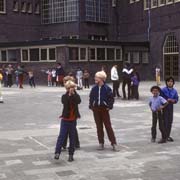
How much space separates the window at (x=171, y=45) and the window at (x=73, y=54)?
383 inches

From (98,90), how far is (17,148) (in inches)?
78.9

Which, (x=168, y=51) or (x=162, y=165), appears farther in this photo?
(x=168, y=51)

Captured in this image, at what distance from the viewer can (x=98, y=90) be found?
9594 mm

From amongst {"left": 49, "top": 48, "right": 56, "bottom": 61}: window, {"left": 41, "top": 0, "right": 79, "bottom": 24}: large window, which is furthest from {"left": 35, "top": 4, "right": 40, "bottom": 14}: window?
{"left": 49, "top": 48, "right": 56, "bottom": 61}: window

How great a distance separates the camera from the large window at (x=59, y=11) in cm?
4888

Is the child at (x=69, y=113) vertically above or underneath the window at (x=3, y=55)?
underneath

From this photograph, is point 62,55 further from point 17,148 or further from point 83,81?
point 17,148

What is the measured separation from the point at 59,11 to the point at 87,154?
139 feet

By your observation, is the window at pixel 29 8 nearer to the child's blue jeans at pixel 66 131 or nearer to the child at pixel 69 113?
the child at pixel 69 113

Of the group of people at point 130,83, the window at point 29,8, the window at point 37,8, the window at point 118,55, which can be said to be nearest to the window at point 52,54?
the window at point 118,55

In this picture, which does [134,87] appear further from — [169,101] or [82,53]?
[82,53]

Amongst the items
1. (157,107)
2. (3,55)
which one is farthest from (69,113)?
(3,55)

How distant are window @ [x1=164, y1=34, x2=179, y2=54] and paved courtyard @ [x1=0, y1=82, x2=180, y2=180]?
2902cm

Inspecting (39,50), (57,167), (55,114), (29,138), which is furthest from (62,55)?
(57,167)
